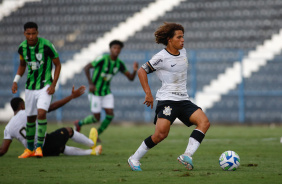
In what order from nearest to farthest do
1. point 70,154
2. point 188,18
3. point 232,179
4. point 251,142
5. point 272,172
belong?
point 232,179
point 272,172
point 70,154
point 251,142
point 188,18

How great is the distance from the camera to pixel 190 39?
19.4m

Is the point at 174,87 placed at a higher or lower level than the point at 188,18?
lower

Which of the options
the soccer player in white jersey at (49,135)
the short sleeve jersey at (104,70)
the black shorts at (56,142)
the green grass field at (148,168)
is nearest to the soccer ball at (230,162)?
the green grass field at (148,168)

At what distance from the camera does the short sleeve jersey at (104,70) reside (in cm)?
1156

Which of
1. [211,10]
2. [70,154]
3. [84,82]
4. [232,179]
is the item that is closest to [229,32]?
[211,10]

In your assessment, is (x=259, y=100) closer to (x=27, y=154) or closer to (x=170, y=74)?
(x=27, y=154)

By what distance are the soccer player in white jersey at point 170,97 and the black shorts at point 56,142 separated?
213cm

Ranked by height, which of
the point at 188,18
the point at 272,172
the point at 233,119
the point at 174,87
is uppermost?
the point at 188,18

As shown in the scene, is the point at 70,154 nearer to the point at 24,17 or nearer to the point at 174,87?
the point at 174,87

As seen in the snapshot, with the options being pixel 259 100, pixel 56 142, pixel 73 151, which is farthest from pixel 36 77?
pixel 259 100

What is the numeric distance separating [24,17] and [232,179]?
17617 mm

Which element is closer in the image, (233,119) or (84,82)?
(233,119)

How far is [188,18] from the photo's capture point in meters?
19.6

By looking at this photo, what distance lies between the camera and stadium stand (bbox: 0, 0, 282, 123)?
18219 millimetres
